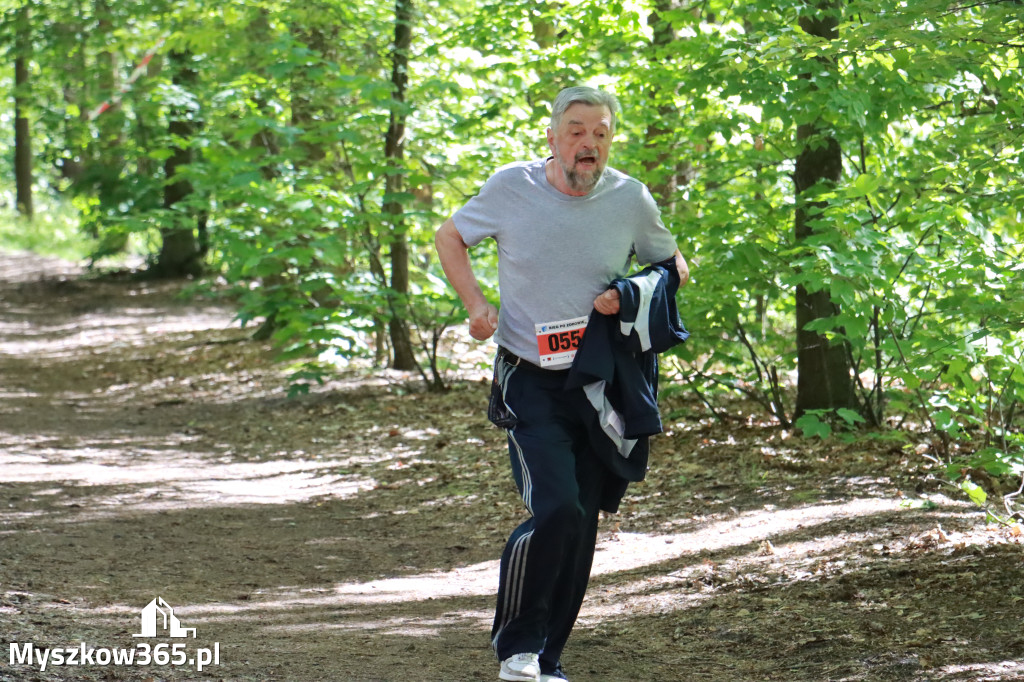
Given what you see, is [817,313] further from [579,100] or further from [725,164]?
[579,100]

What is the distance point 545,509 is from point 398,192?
6.01 meters

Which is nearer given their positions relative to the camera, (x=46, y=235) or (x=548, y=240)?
(x=548, y=240)

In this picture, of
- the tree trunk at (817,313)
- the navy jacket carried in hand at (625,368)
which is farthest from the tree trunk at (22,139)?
the navy jacket carried in hand at (625,368)

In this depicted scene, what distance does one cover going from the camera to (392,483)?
784 centimetres

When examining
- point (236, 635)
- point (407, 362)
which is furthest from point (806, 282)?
point (407, 362)

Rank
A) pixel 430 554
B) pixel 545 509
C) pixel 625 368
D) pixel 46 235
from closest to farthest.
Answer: pixel 545 509
pixel 625 368
pixel 430 554
pixel 46 235

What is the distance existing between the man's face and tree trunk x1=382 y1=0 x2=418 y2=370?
5.35m

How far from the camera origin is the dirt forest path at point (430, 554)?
3924 mm

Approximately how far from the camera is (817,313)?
7.30 meters

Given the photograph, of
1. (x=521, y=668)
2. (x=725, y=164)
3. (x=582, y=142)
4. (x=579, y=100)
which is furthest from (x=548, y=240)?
(x=725, y=164)

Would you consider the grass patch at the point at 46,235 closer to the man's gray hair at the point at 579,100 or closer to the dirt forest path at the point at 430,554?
the dirt forest path at the point at 430,554

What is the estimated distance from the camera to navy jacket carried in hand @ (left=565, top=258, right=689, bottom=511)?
3414mm

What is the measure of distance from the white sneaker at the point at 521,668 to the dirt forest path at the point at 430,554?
0.33 m

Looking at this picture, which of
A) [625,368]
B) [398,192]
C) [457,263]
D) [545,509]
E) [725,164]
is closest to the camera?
[545,509]
